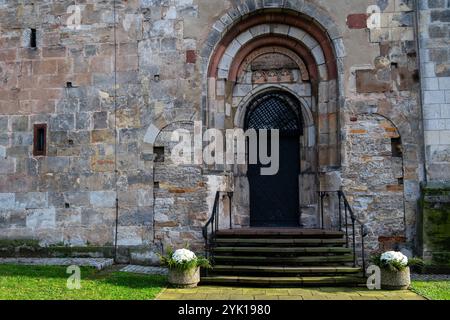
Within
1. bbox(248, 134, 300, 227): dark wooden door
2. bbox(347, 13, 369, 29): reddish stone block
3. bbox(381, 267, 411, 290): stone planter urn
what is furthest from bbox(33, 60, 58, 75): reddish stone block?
bbox(381, 267, 411, 290): stone planter urn

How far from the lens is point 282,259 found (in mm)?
8258

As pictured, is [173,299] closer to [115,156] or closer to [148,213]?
[148,213]

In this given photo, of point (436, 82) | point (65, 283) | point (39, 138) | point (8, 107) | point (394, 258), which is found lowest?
point (65, 283)

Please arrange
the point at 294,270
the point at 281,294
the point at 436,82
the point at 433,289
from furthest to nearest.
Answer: the point at 436,82 < the point at 294,270 < the point at 433,289 < the point at 281,294

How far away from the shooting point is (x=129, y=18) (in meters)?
10.2

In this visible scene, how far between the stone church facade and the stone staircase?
3.37 feet

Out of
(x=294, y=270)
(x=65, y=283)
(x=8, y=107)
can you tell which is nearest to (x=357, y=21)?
(x=294, y=270)

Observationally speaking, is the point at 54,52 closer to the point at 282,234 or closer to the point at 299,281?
the point at 282,234

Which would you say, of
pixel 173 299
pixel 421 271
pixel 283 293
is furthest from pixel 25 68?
pixel 421 271

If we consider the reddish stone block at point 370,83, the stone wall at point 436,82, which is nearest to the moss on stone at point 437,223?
the stone wall at point 436,82

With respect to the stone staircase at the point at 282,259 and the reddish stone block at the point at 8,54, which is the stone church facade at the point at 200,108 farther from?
the stone staircase at the point at 282,259

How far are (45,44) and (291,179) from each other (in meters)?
6.05

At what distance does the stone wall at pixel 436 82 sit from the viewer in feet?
30.0

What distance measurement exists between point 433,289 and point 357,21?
5222 mm
